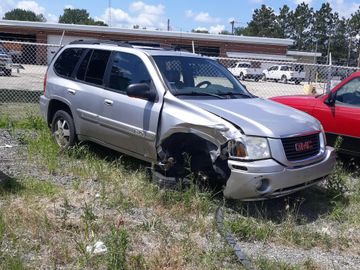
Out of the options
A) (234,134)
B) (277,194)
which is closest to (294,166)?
(277,194)

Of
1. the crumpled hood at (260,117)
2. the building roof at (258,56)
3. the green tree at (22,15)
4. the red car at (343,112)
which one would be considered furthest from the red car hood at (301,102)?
the green tree at (22,15)

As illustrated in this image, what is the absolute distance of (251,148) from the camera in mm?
5203

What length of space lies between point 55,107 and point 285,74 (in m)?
30.4

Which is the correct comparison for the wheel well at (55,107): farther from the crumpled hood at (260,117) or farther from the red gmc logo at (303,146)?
the red gmc logo at (303,146)

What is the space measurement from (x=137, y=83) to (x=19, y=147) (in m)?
2.80

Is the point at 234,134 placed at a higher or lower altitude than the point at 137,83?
lower

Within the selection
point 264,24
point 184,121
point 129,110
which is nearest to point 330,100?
point 184,121

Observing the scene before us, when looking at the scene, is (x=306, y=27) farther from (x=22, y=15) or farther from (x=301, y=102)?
(x=301, y=102)

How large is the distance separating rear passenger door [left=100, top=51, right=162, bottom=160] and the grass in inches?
18.2

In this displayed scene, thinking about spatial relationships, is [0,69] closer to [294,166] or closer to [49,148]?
[49,148]

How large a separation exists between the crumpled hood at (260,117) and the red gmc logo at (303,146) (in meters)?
0.14

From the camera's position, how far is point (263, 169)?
16.8 ft

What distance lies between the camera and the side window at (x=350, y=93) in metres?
7.36

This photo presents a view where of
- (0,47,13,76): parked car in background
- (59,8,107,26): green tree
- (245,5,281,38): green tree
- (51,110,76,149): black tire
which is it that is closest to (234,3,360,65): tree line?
(245,5,281,38): green tree
